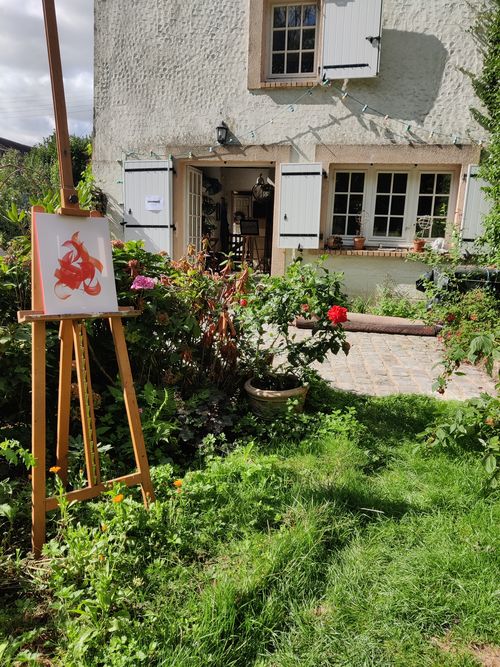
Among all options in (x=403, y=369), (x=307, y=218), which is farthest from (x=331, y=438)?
(x=307, y=218)

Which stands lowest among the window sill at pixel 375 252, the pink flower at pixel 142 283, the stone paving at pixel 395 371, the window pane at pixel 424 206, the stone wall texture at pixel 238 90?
the stone paving at pixel 395 371

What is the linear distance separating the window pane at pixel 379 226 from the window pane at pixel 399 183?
18.2 inches

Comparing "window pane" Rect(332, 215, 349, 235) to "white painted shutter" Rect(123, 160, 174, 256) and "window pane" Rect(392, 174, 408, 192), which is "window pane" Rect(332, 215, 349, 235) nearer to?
"window pane" Rect(392, 174, 408, 192)

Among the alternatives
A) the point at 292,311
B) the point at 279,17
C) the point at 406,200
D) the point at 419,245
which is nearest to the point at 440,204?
the point at 406,200

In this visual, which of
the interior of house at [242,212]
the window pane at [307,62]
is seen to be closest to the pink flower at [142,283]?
the window pane at [307,62]

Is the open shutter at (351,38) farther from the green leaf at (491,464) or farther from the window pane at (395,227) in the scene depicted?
the green leaf at (491,464)

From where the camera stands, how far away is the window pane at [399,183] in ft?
22.9

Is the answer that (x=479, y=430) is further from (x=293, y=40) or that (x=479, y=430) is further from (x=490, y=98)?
(x=293, y=40)

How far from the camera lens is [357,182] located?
23.3 feet

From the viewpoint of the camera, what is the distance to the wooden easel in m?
1.76

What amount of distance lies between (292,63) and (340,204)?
2.19 meters

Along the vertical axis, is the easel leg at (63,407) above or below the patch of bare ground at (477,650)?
above

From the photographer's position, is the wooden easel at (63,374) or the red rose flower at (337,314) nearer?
the wooden easel at (63,374)

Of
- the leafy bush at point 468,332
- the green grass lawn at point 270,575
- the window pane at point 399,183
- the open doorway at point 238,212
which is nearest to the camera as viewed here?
the green grass lawn at point 270,575
